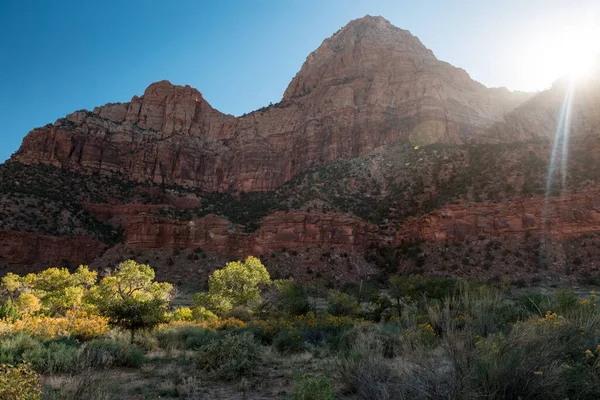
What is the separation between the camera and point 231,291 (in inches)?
963

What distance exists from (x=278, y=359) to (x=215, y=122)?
275ft

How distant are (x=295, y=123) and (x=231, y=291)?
60.2 m

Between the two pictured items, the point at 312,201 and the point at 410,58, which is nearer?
the point at 312,201

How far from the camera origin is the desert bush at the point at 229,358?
8.29m

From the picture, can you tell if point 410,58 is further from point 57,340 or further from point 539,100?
point 57,340

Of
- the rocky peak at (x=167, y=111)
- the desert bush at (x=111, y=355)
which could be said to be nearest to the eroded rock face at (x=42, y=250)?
the rocky peak at (x=167, y=111)

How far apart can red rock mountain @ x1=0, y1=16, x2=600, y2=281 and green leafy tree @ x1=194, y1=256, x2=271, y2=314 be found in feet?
52.1

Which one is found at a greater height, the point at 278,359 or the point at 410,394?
the point at 410,394

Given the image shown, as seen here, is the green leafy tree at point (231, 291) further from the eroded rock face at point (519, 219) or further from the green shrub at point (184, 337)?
the eroded rock face at point (519, 219)

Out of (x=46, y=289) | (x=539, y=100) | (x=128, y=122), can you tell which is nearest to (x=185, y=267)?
(x=46, y=289)

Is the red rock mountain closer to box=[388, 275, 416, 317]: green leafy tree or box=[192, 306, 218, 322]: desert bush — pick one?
box=[388, 275, 416, 317]: green leafy tree

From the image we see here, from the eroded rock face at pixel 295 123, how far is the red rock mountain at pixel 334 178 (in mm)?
339

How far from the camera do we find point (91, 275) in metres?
23.8

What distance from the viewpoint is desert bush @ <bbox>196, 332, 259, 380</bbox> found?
8289mm
